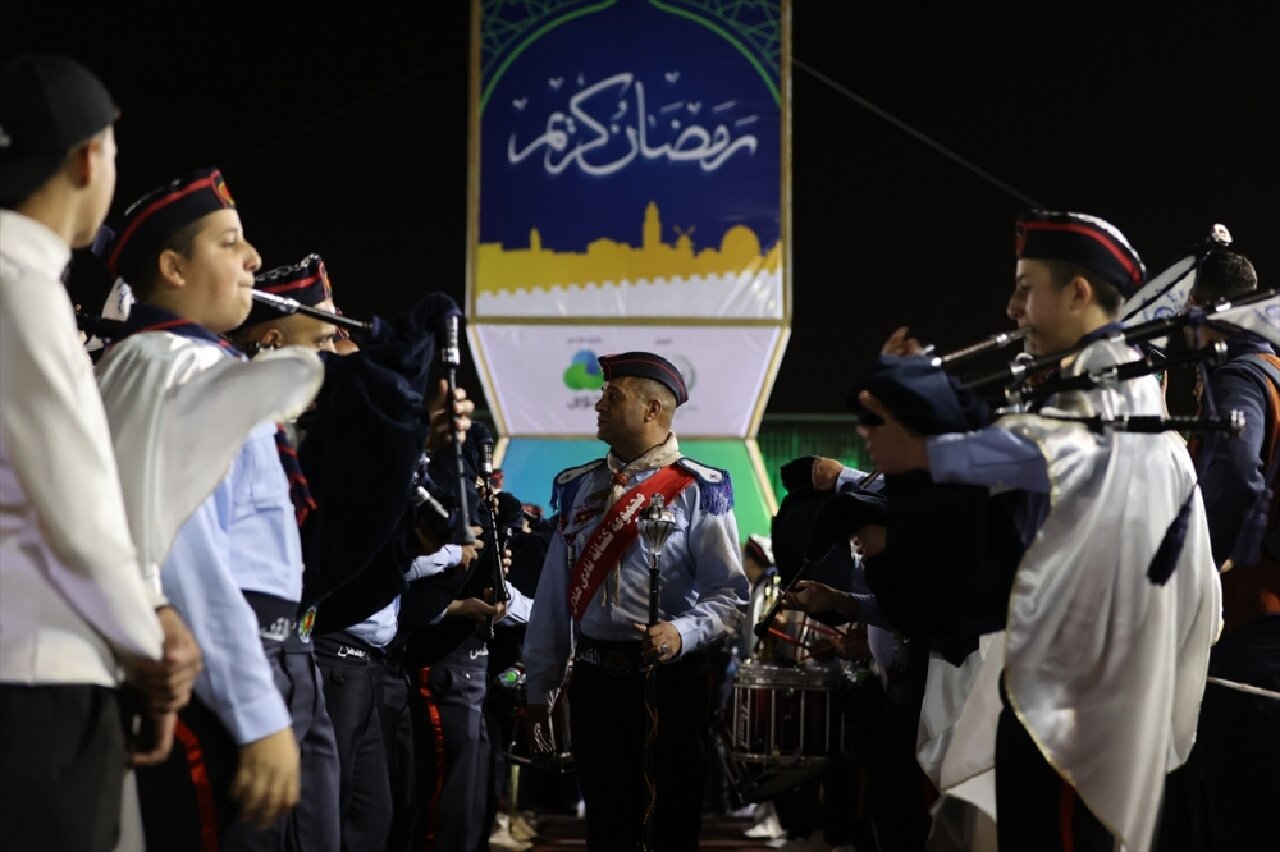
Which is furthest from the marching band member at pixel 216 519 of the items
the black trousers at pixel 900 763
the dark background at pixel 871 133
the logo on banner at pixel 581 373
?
the dark background at pixel 871 133

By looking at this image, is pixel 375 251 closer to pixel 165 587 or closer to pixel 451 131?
pixel 451 131

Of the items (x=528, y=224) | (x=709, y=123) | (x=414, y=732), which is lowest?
(x=414, y=732)

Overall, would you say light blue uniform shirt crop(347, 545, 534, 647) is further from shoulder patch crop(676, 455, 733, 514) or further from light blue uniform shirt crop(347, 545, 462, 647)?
shoulder patch crop(676, 455, 733, 514)

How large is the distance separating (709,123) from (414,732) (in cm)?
763

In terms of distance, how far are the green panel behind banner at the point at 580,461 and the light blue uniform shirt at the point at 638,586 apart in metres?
6.21

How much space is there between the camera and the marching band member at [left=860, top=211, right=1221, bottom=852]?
10.6ft

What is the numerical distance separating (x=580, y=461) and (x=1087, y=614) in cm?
881

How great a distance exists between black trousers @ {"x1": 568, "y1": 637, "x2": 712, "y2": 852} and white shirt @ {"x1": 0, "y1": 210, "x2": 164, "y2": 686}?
3.15m

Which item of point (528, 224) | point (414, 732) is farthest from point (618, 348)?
point (414, 732)

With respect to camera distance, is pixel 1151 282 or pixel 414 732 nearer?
pixel 1151 282

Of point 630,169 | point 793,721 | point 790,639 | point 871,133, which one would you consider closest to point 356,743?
point 793,721

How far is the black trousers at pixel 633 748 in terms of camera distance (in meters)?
5.20

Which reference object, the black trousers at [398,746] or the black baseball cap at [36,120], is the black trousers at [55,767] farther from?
the black trousers at [398,746]

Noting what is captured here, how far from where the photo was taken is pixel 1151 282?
14.5 ft
